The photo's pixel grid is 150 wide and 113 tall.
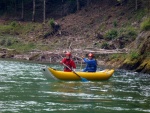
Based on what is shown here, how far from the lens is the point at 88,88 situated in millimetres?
21047

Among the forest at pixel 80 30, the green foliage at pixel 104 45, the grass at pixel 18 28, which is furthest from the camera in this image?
Result: the grass at pixel 18 28

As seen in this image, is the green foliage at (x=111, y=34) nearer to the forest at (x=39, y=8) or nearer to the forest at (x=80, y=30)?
the forest at (x=80, y=30)

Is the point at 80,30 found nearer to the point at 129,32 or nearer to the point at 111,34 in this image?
the point at 111,34

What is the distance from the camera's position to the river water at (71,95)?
15008 mm

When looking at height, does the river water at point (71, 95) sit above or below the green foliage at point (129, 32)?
below

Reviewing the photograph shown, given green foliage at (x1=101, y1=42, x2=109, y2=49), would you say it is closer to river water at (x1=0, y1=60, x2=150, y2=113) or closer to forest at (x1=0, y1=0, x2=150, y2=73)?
forest at (x1=0, y1=0, x2=150, y2=73)

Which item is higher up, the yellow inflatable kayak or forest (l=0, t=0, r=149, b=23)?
forest (l=0, t=0, r=149, b=23)

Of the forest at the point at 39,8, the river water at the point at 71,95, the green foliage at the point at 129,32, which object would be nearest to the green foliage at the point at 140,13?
the green foliage at the point at 129,32

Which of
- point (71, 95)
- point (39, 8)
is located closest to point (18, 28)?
point (39, 8)

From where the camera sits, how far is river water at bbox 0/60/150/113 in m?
15.0

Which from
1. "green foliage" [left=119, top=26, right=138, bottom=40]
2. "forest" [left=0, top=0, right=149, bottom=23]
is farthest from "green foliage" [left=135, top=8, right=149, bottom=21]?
"forest" [left=0, top=0, right=149, bottom=23]

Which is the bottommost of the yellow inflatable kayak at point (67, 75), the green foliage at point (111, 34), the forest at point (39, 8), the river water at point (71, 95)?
the river water at point (71, 95)

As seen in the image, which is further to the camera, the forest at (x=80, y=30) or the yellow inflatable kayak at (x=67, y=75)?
the forest at (x=80, y=30)

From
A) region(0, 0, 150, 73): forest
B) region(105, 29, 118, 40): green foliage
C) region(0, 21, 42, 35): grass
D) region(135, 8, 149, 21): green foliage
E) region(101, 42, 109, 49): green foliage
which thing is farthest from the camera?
region(0, 21, 42, 35): grass
